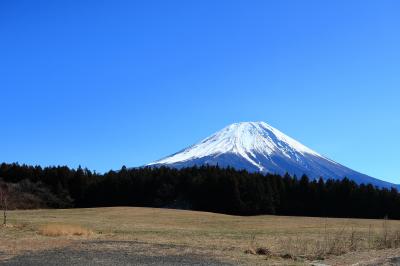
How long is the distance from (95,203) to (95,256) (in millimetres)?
91758

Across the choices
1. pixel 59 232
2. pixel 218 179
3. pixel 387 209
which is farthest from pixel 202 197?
pixel 59 232

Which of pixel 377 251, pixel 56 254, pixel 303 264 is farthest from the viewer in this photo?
pixel 377 251

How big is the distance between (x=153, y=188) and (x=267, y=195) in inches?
862

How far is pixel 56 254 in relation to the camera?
20328 mm

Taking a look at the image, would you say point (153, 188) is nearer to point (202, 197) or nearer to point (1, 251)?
point (202, 197)

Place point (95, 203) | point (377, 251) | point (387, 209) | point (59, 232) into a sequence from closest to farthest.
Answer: point (377, 251) → point (59, 232) → point (387, 209) → point (95, 203)

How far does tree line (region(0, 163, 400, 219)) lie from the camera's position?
104062 millimetres

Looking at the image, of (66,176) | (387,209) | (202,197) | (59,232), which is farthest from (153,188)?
(59,232)

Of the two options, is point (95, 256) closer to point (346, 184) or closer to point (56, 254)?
point (56, 254)

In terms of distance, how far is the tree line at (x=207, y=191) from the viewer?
104 metres

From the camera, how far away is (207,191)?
108 meters

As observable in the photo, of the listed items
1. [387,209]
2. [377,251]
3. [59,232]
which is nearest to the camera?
[377,251]

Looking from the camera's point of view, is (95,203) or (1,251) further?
(95,203)

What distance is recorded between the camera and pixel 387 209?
10194cm
